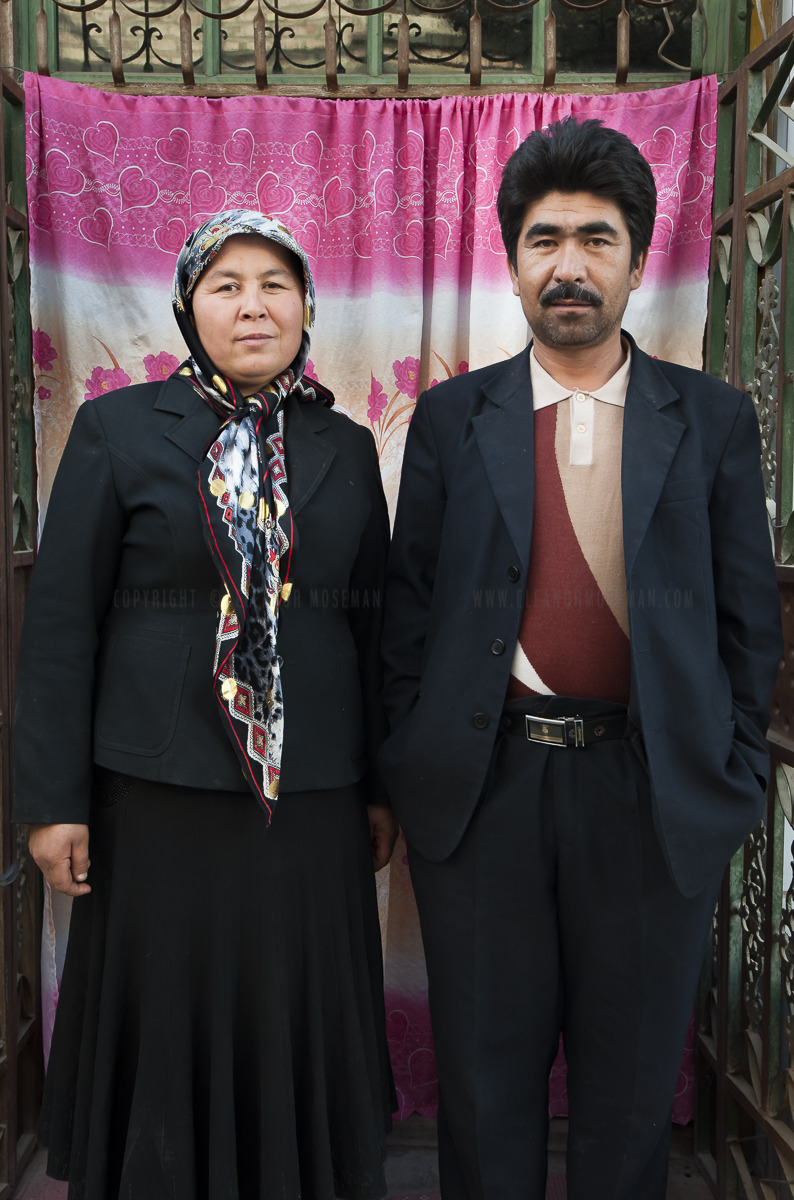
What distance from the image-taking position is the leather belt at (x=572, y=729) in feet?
5.40

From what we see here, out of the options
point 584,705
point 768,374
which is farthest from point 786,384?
point 584,705

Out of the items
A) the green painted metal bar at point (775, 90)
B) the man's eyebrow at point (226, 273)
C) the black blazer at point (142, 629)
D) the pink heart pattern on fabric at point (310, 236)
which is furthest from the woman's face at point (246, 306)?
the green painted metal bar at point (775, 90)

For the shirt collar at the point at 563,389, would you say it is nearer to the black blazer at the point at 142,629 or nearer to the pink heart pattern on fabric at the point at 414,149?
the black blazer at the point at 142,629

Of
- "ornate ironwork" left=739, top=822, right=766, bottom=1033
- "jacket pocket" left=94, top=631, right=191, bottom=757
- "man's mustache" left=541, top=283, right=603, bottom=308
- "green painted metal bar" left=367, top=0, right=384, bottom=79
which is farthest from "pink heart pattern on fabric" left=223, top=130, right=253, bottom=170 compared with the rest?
"ornate ironwork" left=739, top=822, right=766, bottom=1033

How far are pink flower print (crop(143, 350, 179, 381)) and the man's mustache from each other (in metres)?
1.12

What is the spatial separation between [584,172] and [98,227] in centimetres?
128

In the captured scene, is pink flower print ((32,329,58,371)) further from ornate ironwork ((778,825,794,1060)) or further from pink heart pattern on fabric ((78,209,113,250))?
ornate ironwork ((778,825,794,1060))

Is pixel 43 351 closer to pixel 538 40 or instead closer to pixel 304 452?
pixel 304 452

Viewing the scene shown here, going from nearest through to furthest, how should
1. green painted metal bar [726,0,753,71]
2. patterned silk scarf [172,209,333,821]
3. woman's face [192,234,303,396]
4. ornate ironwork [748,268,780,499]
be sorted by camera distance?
patterned silk scarf [172,209,333,821], woman's face [192,234,303,396], ornate ironwork [748,268,780,499], green painted metal bar [726,0,753,71]

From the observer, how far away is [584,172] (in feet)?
5.35

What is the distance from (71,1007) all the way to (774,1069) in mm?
1475

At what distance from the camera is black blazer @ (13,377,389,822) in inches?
64.3

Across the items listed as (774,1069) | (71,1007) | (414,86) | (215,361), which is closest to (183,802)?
(71,1007)

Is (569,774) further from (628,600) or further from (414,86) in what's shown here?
(414,86)
